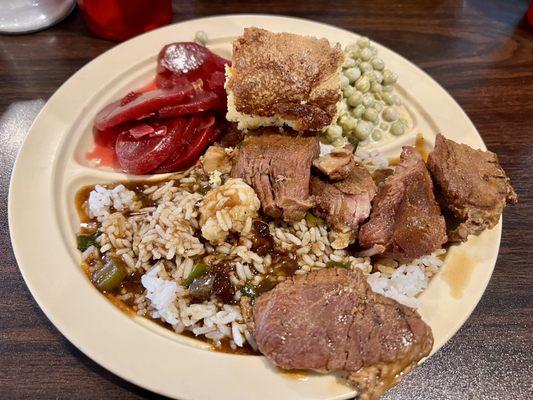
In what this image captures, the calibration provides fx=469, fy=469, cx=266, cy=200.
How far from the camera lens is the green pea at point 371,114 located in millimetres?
3625

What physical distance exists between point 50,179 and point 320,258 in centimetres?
184

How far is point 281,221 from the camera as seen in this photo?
3047 mm

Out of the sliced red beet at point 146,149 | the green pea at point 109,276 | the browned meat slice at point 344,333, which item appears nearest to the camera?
the browned meat slice at point 344,333

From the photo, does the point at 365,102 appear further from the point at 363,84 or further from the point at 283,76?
the point at 283,76

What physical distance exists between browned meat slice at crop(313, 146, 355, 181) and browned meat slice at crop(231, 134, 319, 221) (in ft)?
0.28

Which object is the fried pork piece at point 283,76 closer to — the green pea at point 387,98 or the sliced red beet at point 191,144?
the sliced red beet at point 191,144

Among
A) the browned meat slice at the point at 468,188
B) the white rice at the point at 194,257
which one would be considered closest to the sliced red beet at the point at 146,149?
the white rice at the point at 194,257

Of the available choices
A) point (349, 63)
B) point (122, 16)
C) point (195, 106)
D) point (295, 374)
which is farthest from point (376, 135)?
point (122, 16)

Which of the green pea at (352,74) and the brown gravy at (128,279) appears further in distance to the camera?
the green pea at (352,74)

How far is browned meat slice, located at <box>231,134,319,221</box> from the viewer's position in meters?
2.88

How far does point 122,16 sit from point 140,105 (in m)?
1.43

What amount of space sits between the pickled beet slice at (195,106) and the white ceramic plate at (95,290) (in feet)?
1.85

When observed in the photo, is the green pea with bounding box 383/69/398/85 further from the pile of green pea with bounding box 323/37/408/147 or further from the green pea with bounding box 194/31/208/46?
the green pea with bounding box 194/31/208/46

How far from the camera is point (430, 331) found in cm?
246
